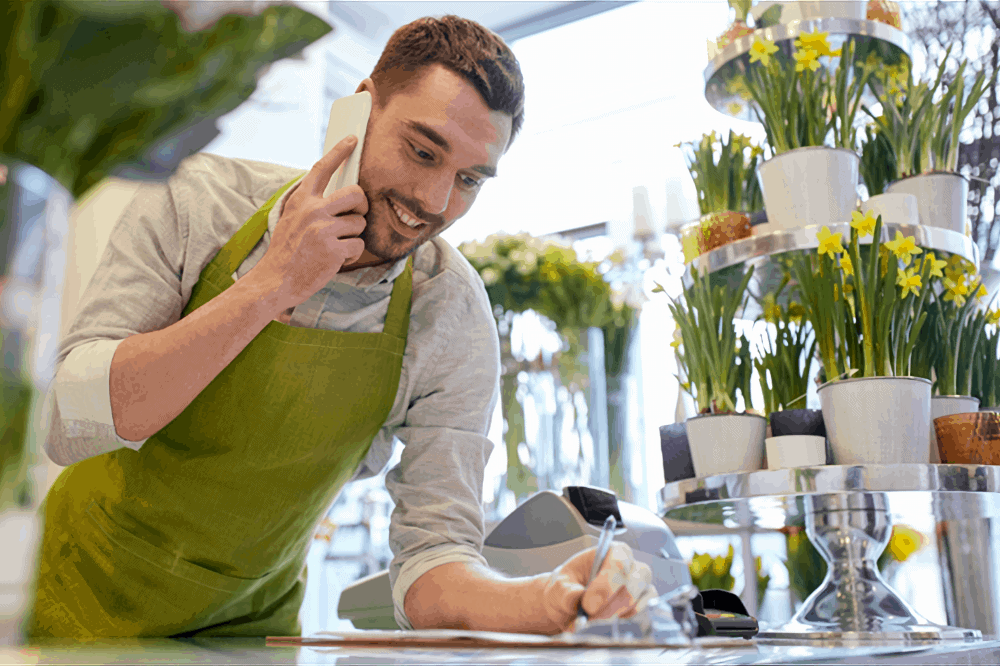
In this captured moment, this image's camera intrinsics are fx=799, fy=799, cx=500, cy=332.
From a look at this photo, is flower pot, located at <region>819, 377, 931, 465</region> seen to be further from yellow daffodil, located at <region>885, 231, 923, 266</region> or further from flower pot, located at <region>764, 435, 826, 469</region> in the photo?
yellow daffodil, located at <region>885, 231, 923, 266</region>

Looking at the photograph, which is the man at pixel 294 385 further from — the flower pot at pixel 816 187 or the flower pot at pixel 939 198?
the flower pot at pixel 939 198

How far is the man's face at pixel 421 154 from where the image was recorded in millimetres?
900

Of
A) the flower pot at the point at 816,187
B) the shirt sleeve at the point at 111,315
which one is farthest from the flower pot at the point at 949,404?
the shirt sleeve at the point at 111,315

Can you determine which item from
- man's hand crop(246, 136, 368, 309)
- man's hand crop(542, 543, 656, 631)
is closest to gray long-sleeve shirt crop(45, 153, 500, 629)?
man's hand crop(246, 136, 368, 309)

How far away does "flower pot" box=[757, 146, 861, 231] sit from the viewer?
3.82 ft

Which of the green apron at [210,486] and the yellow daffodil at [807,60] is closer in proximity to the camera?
the green apron at [210,486]

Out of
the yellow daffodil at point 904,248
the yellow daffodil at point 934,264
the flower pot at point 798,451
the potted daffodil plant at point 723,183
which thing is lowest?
the flower pot at point 798,451

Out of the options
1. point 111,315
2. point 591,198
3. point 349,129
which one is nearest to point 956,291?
point 349,129

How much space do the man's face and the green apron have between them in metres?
0.13

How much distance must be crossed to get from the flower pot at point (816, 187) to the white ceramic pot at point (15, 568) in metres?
1.08

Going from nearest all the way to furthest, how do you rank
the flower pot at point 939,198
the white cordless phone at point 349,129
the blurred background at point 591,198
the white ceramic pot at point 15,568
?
the white ceramic pot at point 15,568 → the white cordless phone at point 349,129 → the flower pot at point 939,198 → the blurred background at point 591,198

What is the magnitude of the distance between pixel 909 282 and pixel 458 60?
24.8 inches

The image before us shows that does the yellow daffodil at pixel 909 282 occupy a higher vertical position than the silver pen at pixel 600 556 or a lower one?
higher

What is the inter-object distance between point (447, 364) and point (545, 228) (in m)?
2.11
